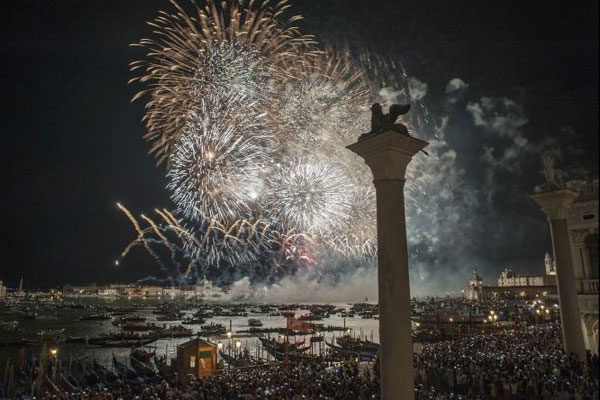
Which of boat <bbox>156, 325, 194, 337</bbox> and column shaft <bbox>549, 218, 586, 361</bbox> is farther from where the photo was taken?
boat <bbox>156, 325, 194, 337</bbox>

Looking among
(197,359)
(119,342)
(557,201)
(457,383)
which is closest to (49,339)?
(119,342)

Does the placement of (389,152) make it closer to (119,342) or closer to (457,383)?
(457,383)

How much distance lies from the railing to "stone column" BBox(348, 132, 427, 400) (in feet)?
34.8

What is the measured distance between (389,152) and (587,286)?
11.5 m

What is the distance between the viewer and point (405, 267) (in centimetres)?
627

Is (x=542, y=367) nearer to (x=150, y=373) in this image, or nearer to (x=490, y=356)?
(x=490, y=356)

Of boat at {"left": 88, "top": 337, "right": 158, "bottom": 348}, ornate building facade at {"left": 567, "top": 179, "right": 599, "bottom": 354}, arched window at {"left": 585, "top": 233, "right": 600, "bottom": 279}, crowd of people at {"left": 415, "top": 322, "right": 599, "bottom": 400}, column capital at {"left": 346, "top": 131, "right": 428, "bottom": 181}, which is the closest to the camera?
column capital at {"left": 346, "top": 131, "right": 428, "bottom": 181}

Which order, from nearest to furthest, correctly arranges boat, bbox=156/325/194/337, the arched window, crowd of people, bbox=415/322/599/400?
crowd of people, bbox=415/322/599/400 < the arched window < boat, bbox=156/325/194/337

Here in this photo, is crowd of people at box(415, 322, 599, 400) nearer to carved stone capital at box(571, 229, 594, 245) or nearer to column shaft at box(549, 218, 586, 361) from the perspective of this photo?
column shaft at box(549, 218, 586, 361)

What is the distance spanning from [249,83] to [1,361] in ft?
141

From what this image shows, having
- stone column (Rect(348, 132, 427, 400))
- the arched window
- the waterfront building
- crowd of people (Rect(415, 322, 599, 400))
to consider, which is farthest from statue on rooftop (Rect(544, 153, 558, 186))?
the waterfront building

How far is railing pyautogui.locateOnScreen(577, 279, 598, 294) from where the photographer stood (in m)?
13.6

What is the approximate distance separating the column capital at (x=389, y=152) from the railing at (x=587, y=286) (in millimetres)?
10690

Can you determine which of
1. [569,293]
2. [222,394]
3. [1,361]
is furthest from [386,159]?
[1,361]
